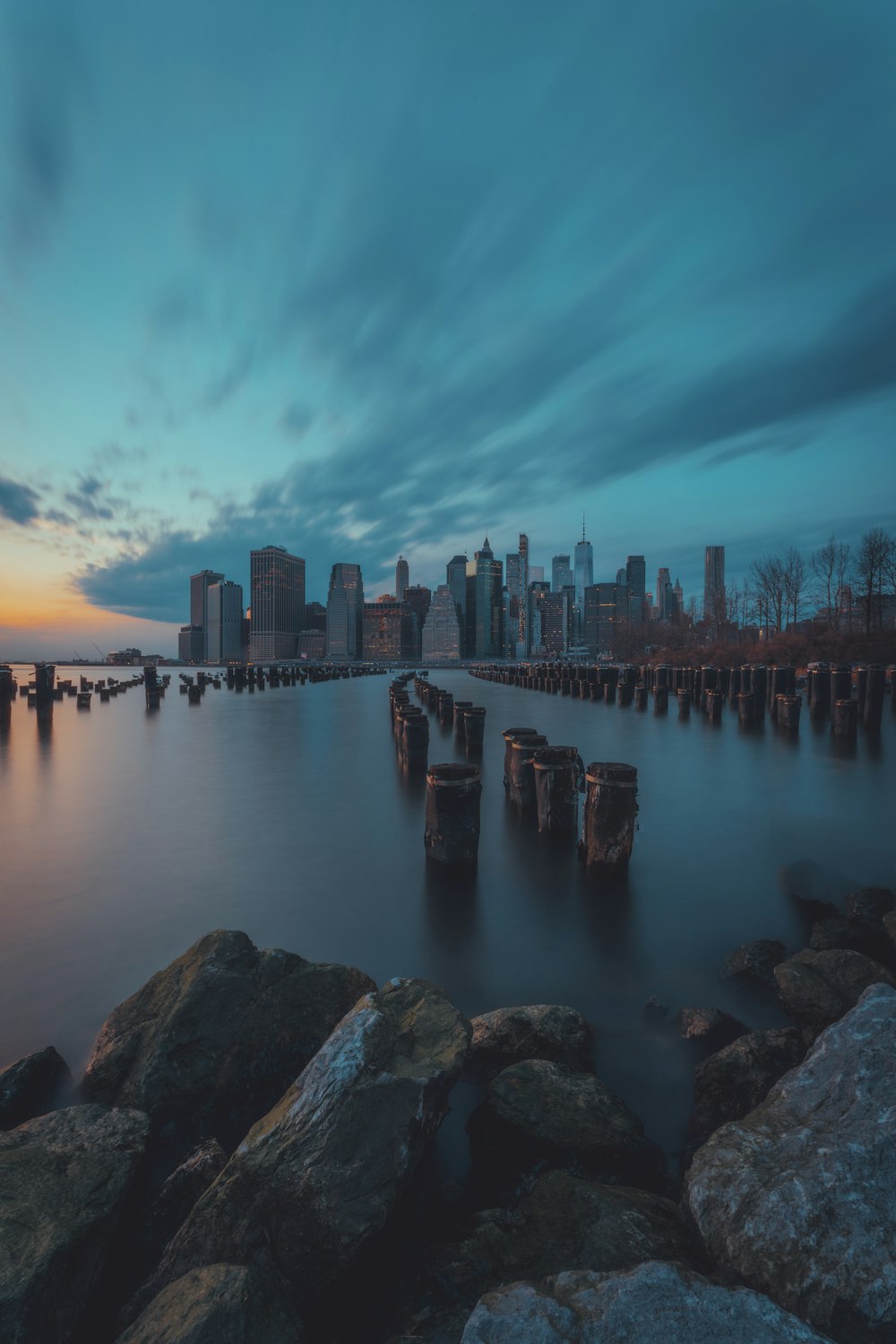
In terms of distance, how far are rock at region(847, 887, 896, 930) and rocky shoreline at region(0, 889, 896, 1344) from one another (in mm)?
2404

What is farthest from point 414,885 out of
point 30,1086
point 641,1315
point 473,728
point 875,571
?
point 875,571

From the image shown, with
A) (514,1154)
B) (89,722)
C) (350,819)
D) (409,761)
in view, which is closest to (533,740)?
(350,819)

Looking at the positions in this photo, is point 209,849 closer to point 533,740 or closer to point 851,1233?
point 533,740

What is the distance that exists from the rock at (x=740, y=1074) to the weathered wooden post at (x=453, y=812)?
4.29 meters

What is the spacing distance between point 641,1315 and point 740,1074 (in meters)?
2.23

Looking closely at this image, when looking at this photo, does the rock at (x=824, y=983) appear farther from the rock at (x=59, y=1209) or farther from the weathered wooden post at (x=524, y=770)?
the weathered wooden post at (x=524, y=770)

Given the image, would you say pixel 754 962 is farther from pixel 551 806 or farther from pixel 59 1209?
pixel 59 1209

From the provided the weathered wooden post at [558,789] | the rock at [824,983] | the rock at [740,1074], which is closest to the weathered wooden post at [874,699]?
the weathered wooden post at [558,789]

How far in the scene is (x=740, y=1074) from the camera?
364 centimetres

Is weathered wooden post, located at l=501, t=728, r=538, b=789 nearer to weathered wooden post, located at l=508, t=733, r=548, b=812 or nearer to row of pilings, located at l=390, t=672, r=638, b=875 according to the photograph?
weathered wooden post, located at l=508, t=733, r=548, b=812

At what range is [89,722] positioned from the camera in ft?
91.2

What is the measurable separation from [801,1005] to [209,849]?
8.03 m

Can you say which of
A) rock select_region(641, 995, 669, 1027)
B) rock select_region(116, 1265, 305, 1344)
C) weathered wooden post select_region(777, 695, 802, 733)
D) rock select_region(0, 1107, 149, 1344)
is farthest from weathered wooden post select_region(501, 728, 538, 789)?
weathered wooden post select_region(777, 695, 802, 733)

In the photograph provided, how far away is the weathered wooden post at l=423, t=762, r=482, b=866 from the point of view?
769 cm
